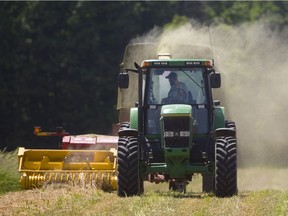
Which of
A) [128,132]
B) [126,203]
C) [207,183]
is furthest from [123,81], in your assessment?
[207,183]

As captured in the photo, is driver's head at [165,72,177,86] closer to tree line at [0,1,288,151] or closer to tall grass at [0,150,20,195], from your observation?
tall grass at [0,150,20,195]

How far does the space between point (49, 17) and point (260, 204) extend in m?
30.6

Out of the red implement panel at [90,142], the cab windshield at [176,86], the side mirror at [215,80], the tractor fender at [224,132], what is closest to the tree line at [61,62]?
the red implement panel at [90,142]

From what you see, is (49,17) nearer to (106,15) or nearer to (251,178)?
(106,15)

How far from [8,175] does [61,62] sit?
23455 mm

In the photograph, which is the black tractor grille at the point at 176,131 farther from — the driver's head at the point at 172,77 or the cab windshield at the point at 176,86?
the driver's head at the point at 172,77

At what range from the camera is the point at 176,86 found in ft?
56.5

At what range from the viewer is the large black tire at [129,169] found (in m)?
16.4

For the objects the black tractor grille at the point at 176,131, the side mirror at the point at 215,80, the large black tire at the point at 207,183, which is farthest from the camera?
the large black tire at the point at 207,183

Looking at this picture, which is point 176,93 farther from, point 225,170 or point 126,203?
point 126,203

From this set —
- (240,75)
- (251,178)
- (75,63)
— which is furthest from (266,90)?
(75,63)

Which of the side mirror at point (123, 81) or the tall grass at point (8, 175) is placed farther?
the tall grass at point (8, 175)

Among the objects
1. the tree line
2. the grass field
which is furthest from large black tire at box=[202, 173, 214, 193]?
the tree line

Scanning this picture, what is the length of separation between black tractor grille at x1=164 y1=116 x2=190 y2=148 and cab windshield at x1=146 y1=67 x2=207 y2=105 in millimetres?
672
